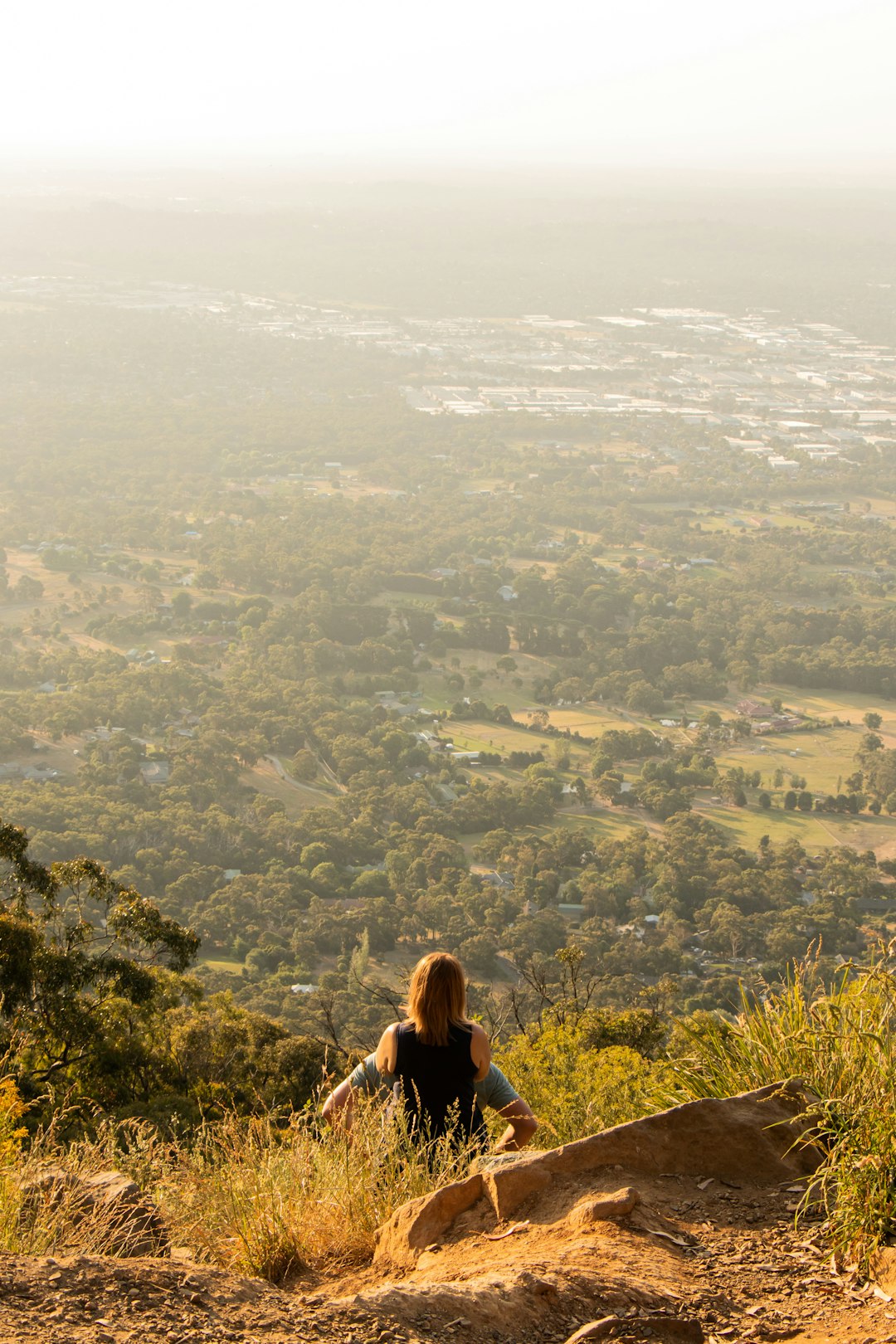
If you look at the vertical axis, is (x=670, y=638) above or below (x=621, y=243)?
below

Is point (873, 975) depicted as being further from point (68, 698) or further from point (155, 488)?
point (155, 488)

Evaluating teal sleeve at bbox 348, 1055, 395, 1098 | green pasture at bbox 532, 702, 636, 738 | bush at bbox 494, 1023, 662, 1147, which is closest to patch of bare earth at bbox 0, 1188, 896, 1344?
teal sleeve at bbox 348, 1055, 395, 1098

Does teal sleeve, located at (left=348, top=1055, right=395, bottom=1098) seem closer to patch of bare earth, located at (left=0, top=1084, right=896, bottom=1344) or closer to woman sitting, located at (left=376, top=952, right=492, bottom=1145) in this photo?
woman sitting, located at (left=376, top=952, right=492, bottom=1145)

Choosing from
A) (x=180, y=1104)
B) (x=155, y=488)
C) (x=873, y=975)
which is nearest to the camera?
(x=873, y=975)

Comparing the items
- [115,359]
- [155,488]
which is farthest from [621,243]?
[155,488]

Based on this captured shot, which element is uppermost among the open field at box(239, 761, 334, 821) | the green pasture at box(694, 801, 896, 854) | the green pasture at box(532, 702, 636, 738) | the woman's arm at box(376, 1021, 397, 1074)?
the woman's arm at box(376, 1021, 397, 1074)

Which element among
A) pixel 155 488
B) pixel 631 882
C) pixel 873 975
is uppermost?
pixel 873 975

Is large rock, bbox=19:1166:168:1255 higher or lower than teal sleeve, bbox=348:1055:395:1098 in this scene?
lower
